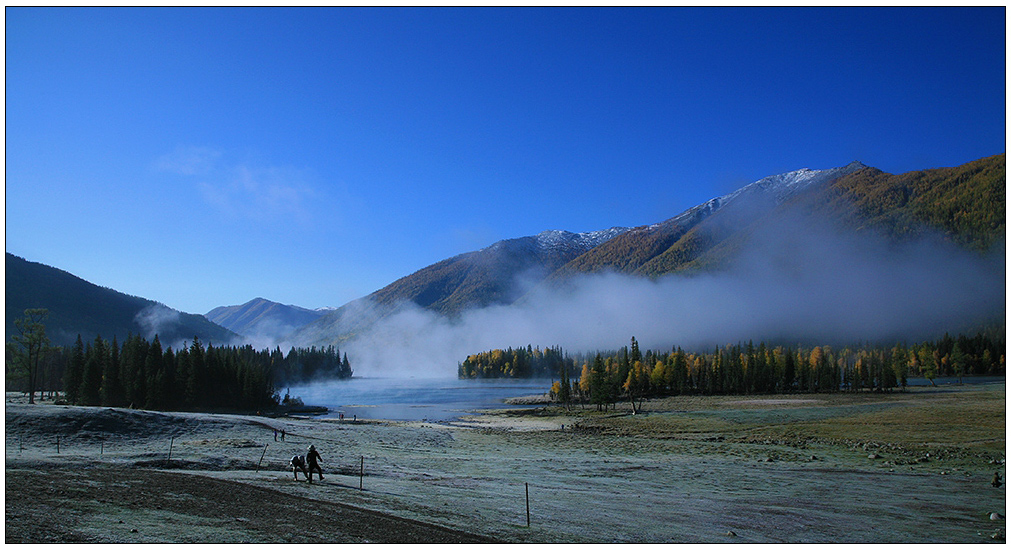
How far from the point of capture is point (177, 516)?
14.2m

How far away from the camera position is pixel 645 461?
123ft

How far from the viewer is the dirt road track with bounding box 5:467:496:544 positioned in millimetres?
12281

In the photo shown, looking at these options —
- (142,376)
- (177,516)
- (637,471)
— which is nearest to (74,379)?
(142,376)

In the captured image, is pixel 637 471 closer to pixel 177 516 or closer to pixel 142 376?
pixel 177 516

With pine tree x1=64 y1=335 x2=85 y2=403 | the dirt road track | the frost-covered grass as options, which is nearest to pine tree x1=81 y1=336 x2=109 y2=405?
pine tree x1=64 y1=335 x2=85 y2=403

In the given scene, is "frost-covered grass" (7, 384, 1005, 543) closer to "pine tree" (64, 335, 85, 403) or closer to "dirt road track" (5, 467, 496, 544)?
"dirt road track" (5, 467, 496, 544)

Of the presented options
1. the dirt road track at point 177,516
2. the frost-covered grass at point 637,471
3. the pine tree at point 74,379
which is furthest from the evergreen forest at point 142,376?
the dirt road track at point 177,516

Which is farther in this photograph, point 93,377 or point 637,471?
point 93,377

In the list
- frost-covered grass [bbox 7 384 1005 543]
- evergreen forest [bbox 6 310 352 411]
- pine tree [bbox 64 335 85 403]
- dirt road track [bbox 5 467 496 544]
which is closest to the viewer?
dirt road track [bbox 5 467 496 544]

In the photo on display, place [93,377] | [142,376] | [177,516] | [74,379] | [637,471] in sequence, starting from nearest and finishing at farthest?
[177,516] → [637,471] → [93,377] → [74,379] → [142,376]

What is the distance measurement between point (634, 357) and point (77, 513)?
127 metres

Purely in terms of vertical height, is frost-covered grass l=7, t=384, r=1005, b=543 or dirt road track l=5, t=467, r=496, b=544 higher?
dirt road track l=5, t=467, r=496, b=544

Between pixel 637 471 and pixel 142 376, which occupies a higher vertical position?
pixel 142 376

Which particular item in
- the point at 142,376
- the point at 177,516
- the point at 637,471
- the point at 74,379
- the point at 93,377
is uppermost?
the point at 177,516
